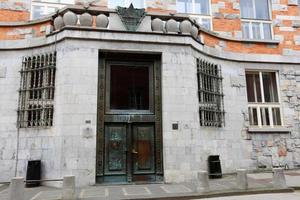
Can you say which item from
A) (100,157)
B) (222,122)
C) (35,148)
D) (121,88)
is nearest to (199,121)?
(222,122)

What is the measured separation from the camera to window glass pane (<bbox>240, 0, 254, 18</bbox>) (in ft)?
47.4

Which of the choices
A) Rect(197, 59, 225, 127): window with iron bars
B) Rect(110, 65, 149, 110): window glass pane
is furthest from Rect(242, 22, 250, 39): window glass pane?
Rect(110, 65, 149, 110): window glass pane

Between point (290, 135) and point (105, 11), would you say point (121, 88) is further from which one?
point (290, 135)

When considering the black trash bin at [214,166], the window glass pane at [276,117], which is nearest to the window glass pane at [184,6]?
the window glass pane at [276,117]

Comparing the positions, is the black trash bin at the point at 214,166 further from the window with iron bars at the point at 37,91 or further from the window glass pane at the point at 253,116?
the window with iron bars at the point at 37,91

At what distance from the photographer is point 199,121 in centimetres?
1114

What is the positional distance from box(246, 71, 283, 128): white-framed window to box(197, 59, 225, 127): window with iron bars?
2.01 metres

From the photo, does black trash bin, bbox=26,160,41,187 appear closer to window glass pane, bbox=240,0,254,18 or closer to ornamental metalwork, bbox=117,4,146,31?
ornamental metalwork, bbox=117,4,146,31

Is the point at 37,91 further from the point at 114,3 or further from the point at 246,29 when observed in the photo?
the point at 246,29

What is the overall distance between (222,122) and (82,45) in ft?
22.6

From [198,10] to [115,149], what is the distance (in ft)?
27.2

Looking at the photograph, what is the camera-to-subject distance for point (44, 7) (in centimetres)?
1216

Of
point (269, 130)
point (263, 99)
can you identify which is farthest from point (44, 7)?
point (269, 130)

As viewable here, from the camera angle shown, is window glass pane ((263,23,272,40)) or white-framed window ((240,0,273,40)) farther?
window glass pane ((263,23,272,40))
